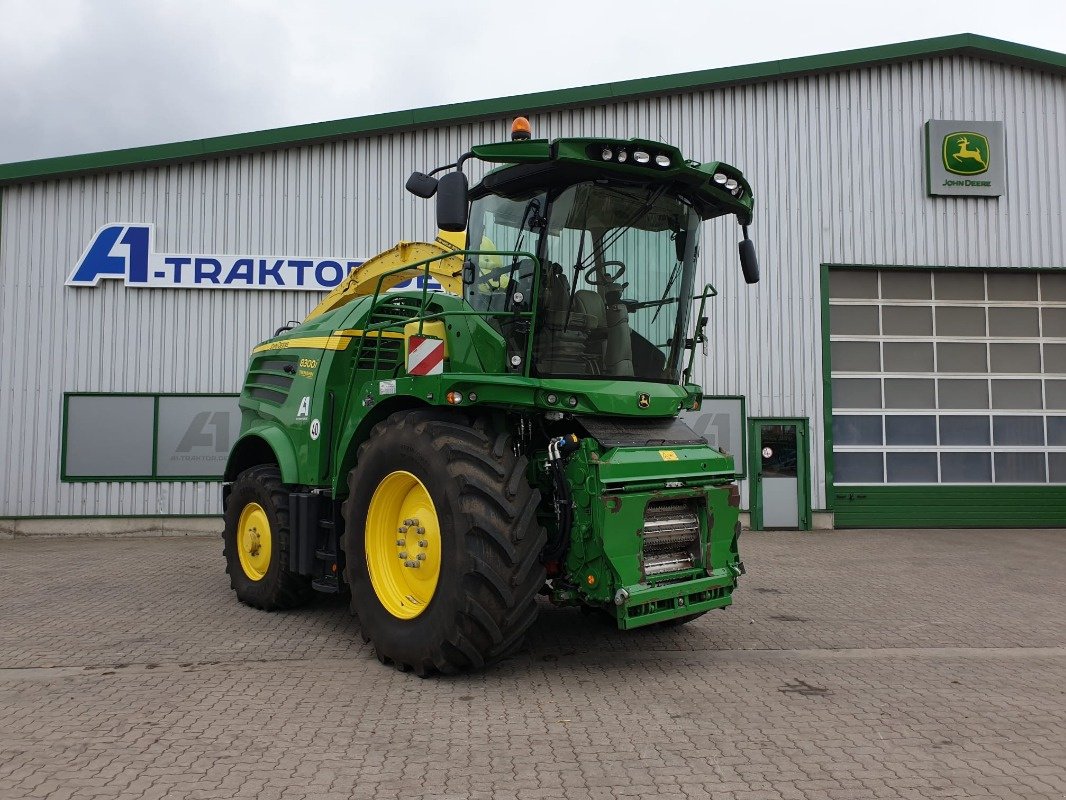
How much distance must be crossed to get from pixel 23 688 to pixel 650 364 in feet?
14.8

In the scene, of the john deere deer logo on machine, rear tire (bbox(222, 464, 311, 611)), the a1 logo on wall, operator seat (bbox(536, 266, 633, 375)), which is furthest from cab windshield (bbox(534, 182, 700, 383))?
the john deere deer logo on machine

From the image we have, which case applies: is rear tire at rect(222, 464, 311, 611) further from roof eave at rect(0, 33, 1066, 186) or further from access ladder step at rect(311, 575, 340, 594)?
roof eave at rect(0, 33, 1066, 186)

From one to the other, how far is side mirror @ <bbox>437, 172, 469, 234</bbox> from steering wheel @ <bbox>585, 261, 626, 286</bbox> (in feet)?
3.28

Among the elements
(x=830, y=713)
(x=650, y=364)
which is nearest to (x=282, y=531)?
(x=650, y=364)

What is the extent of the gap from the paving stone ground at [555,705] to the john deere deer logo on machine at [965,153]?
923 cm

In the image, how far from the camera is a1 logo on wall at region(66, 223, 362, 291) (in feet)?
42.9

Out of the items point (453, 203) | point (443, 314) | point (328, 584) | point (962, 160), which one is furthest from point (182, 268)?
point (962, 160)

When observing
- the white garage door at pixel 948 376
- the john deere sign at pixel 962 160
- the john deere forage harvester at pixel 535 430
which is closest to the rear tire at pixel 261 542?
the john deere forage harvester at pixel 535 430

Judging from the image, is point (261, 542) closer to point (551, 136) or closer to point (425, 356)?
point (425, 356)

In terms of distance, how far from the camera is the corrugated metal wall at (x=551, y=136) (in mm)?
12977

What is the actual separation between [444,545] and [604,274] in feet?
6.97

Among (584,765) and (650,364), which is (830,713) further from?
(650,364)

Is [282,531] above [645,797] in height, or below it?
above

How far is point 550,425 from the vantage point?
17.2 feet
